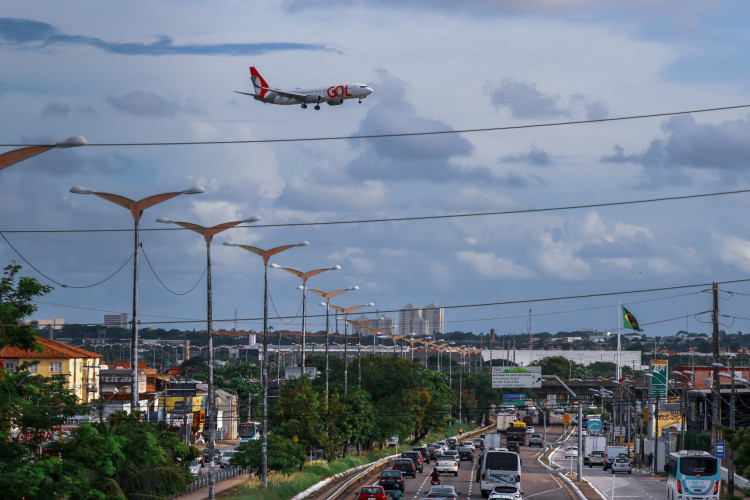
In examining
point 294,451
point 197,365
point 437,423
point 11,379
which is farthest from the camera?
point 197,365

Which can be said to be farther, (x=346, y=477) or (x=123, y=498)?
(x=346, y=477)

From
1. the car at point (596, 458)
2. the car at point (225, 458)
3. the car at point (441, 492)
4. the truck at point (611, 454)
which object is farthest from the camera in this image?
the car at point (596, 458)

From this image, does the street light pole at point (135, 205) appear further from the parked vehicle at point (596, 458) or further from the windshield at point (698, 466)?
the parked vehicle at point (596, 458)

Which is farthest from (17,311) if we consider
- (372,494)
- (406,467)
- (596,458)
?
(596,458)

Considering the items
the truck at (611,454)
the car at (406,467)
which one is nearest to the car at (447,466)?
the car at (406,467)

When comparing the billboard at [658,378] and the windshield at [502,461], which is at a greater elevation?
the billboard at [658,378]

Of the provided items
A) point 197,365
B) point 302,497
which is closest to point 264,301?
point 302,497

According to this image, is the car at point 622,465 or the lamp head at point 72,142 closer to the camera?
the lamp head at point 72,142

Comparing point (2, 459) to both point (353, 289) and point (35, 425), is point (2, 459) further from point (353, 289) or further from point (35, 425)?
point (353, 289)
